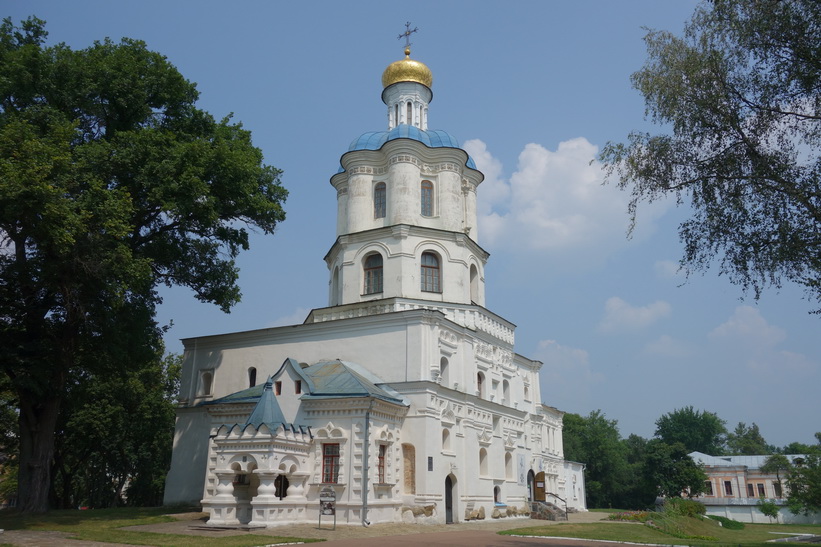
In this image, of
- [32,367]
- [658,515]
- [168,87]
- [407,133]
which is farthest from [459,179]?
[32,367]

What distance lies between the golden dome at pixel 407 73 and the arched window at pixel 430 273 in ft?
32.8

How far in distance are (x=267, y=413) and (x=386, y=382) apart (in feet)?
19.0

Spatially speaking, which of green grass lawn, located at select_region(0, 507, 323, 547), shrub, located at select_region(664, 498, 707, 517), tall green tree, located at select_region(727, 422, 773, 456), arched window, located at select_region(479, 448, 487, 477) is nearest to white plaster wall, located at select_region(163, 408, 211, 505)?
green grass lawn, located at select_region(0, 507, 323, 547)

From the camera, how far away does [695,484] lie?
168 ft

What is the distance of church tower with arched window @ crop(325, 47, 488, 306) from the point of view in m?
28.6

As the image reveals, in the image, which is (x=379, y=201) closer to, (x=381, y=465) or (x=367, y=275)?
(x=367, y=275)

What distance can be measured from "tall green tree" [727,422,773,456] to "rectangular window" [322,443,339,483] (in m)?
77.8

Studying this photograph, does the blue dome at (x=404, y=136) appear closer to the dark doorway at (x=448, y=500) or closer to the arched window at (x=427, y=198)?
the arched window at (x=427, y=198)

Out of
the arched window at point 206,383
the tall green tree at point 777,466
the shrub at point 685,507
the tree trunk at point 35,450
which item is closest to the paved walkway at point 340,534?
the tree trunk at point 35,450

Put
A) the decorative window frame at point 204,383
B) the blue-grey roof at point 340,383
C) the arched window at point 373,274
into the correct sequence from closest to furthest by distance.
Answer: the blue-grey roof at point 340,383
the arched window at point 373,274
the decorative window frame at point 204,383

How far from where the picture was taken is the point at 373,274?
95.1ft

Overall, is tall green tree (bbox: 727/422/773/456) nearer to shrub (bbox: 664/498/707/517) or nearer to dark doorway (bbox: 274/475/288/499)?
shrub (bbox: 664/498/707/517)

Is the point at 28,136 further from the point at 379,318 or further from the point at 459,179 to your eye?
the point at 459,179

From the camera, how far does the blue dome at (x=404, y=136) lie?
102ft
